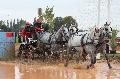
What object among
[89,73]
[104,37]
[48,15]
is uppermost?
[48,15]

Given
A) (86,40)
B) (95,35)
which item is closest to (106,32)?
(95,35)

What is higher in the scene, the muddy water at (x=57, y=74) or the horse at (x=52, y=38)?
the horse at (x=52, y=38)

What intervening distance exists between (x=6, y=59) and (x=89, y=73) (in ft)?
25.8

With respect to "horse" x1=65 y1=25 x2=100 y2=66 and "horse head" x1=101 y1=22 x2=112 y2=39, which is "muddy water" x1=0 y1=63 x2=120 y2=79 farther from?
"horse head" x1=101 y1=22 x2=112 y2=39

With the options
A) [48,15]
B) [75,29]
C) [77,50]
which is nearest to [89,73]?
[77,50]

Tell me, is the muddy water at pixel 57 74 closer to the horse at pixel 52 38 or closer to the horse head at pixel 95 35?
the horse head at pixel 95 35

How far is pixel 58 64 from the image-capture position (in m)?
22.1

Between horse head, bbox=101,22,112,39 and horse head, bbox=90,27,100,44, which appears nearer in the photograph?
horse head, bbox=101,22,112,39

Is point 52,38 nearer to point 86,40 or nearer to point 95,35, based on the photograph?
point 86,40

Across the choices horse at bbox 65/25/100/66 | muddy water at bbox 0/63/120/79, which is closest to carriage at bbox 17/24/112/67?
horse at bbox 65/25/100/66

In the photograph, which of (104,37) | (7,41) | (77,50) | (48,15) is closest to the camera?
(104,37)

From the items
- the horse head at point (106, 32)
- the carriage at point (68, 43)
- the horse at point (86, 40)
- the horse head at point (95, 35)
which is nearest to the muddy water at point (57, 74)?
the horse at point (86, 40)

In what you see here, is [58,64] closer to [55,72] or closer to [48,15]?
[55,72]

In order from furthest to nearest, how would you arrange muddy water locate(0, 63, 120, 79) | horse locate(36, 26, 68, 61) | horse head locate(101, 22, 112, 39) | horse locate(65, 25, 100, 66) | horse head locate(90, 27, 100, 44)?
horse locate(36, 26, 68, 61) → horse locate(65, 25, 100, 66) → horse head locate(90, 27, 100, 44) → horse head locate(101, 22, 112, 39) → muddy water locate(0, 63, 120, 79)
